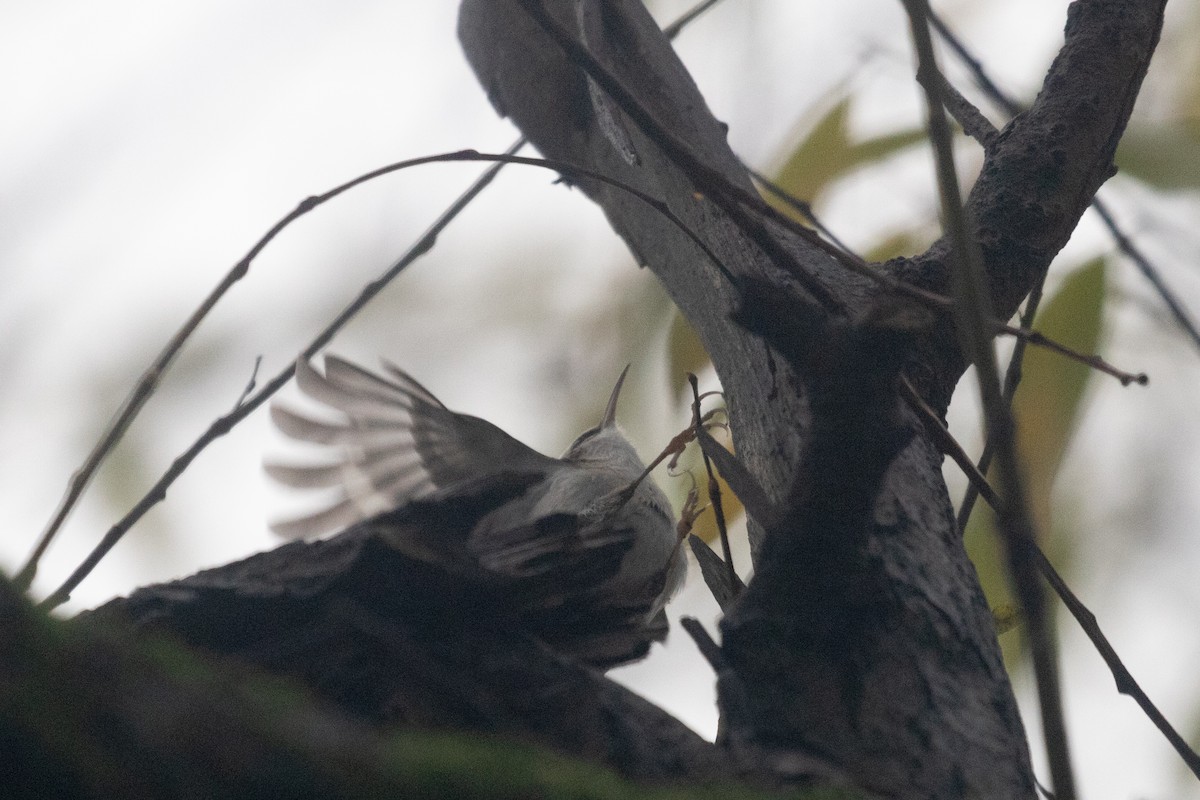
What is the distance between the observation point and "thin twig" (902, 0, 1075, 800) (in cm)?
51

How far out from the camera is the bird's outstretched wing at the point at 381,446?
1.68 metres

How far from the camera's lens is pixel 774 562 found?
2.35ft

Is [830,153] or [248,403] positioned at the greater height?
[830,153]

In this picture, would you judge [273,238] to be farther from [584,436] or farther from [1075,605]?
[584,436]

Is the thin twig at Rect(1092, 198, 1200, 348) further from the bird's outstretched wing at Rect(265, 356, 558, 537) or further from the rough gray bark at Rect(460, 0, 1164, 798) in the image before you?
the bird's outstretched wing at Rect(265, 356, 558, 537)

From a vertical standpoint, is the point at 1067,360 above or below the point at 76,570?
above

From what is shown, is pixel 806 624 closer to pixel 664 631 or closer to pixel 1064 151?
pixel 664 631

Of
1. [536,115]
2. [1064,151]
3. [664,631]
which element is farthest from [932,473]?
[536,115]

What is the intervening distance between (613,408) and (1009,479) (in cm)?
137

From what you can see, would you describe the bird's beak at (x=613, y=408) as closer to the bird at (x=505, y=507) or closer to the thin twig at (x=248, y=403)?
the bird at (x=505, y=507)

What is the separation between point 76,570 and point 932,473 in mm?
718

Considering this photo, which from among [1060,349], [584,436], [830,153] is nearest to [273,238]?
[1060,349]

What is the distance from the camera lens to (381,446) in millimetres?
1799

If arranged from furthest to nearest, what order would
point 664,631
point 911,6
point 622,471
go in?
point 622,471 → point 664,631 → point 911,6
